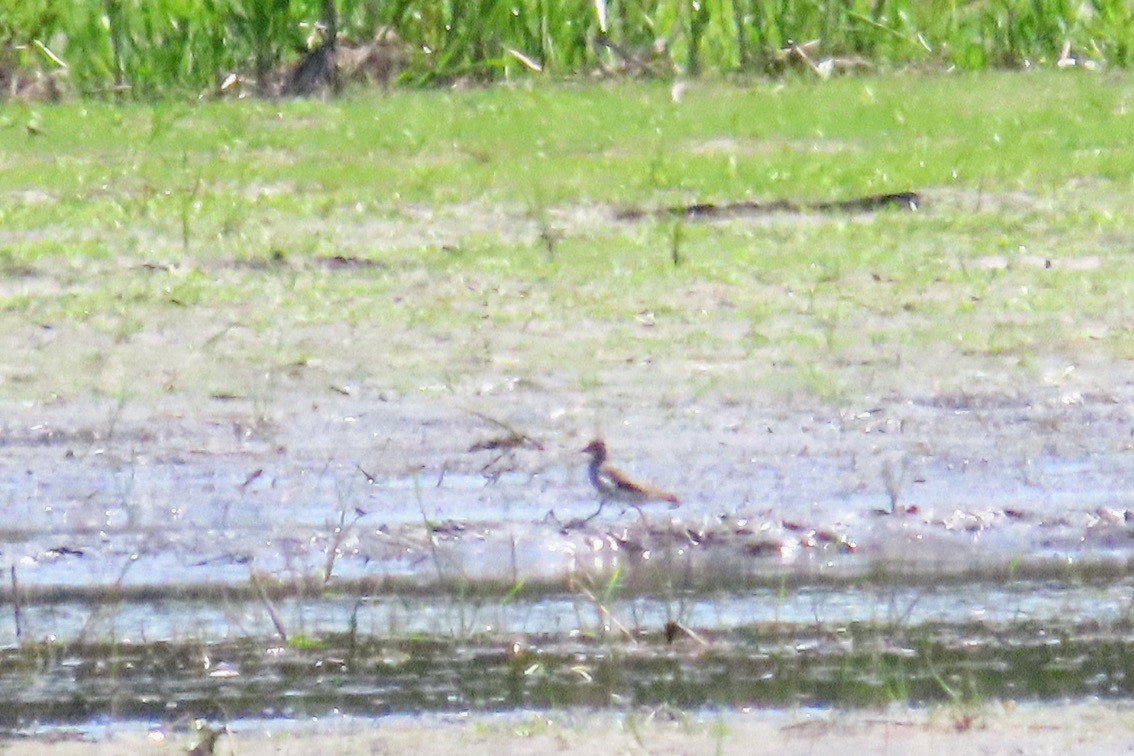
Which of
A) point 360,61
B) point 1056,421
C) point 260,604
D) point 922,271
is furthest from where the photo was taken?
point 360,61

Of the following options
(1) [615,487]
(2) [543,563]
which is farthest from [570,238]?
(2) [543,563]

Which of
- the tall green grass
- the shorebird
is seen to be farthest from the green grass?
the shorebird

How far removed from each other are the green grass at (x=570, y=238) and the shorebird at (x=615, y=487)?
0.93 metres

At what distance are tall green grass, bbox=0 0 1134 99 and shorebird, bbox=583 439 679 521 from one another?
663cm

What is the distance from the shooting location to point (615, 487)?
18.3ft

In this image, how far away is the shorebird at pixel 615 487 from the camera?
5531mm

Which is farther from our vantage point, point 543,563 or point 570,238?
point 570,238

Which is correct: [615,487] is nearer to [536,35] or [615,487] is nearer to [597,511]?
[597,511]

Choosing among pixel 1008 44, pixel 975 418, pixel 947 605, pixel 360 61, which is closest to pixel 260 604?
pixel 947 605

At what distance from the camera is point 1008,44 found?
12.6 m

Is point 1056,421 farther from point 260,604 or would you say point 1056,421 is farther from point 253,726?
point 253,726

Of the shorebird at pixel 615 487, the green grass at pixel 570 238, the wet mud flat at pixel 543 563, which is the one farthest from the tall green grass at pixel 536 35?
the shorebird at pixel 615 487

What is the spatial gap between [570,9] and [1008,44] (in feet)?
6.93

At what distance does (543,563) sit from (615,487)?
0.41 metres
